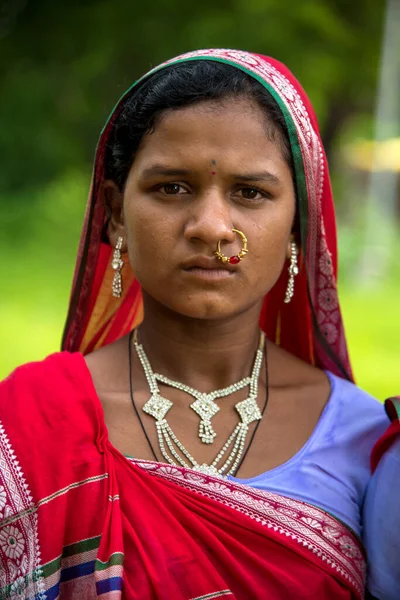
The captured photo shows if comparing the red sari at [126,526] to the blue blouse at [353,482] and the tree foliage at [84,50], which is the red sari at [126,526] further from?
the tree foliage at [84,50]

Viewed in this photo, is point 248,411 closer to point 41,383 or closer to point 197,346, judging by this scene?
point 197,346

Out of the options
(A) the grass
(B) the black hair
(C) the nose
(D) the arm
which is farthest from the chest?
(A) the grass

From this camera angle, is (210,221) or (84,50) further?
(84,50)

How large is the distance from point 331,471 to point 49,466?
0.66m

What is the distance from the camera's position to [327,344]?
2.12 metres

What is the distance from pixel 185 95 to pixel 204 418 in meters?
0.76

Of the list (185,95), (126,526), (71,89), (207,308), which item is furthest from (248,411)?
(71,89)

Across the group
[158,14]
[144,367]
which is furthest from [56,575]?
[158,14]

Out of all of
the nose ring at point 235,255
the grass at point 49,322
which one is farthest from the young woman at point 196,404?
the grass at point 49,322

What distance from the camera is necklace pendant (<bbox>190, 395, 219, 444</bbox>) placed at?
1.80 m

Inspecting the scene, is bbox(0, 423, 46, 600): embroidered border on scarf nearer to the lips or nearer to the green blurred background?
the lips

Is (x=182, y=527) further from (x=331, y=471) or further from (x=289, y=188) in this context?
(x=289, y=188)

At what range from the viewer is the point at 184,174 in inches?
65.5

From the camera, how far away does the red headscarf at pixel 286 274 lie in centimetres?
181
